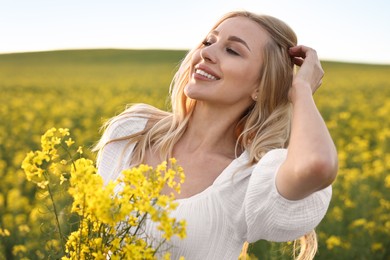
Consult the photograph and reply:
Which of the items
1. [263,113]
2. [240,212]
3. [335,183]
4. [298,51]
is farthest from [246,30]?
[335,183]

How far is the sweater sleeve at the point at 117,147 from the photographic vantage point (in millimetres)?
2234

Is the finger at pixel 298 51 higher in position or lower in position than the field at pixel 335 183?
higher

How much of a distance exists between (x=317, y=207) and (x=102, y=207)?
2.78 ft

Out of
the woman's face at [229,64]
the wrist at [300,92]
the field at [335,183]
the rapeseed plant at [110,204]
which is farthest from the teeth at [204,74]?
the field at [335,183]

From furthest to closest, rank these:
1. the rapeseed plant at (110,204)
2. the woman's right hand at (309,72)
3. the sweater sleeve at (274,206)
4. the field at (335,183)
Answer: the field at (335,183) < the woman's right hand at (309,72) < the sweater sleeve at (274,206) < the rapeseed plant at (110,204)

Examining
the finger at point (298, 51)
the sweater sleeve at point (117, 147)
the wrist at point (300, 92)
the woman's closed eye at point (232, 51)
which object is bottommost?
the sweater sleeve at point (117, 147)

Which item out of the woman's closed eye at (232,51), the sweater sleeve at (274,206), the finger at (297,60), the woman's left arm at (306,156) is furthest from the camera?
the finger at (297,60)

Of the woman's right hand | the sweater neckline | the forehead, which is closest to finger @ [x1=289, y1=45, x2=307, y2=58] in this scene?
the woman's right hand

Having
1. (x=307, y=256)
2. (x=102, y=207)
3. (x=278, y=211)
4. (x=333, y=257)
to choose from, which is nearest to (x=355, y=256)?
(x=333, y=257)

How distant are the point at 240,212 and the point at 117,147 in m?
0.55

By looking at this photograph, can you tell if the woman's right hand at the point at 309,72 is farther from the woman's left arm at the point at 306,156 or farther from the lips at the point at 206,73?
the lips at the point at 206,73

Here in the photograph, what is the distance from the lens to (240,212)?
2.01 m

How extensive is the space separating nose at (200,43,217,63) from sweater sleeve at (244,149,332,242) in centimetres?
40

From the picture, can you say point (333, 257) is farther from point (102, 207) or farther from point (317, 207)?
point (102, 207)
